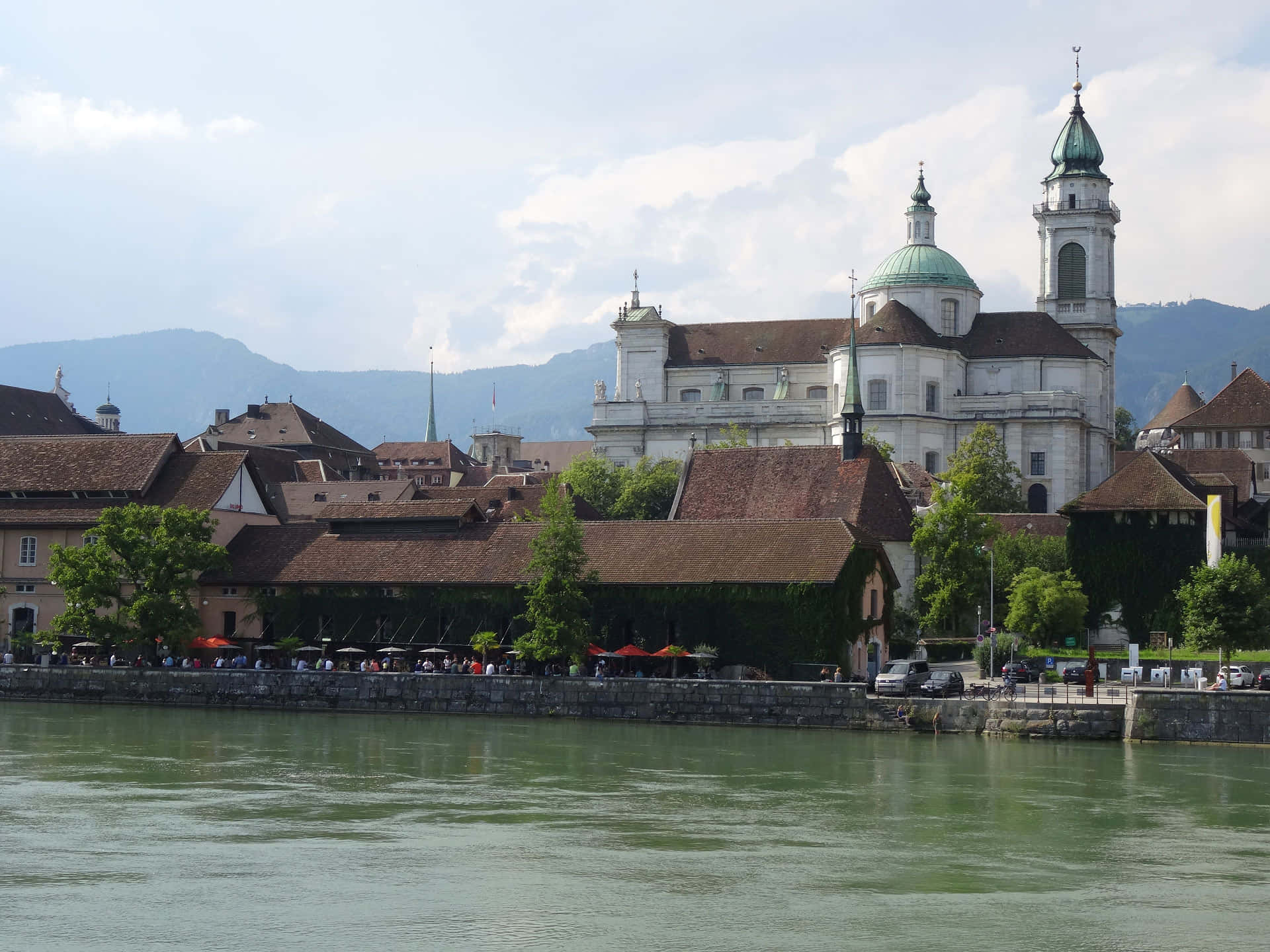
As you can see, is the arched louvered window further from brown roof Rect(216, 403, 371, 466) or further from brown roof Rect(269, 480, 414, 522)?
brown roof Rect(269, 480, 414, 522)

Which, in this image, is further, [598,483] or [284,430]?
[284,430]

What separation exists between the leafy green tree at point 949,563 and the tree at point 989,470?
19.9 meters

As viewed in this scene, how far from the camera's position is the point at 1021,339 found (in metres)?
127

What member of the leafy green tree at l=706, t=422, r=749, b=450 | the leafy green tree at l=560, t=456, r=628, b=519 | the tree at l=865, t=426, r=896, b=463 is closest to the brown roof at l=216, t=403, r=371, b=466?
the leafy green tree at l=560, t=456, r=628, b=519

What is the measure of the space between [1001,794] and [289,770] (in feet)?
55.8

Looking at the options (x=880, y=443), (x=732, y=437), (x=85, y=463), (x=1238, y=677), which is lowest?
(x=1238, y=677)

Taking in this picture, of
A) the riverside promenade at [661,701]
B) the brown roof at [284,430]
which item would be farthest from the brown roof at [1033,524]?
the brown roof at [284,430]

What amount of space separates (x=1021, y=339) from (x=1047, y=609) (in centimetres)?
5982

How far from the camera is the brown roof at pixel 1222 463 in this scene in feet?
354

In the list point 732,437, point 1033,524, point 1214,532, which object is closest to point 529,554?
point 1214,532

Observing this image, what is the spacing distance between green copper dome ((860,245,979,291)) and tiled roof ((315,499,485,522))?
66.5 meters

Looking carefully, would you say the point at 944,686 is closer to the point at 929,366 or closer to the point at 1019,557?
the point at 1019,557

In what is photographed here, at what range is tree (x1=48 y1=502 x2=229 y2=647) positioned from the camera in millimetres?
63375

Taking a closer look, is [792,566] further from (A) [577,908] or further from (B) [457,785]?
(A) [577,908]
